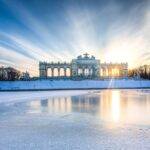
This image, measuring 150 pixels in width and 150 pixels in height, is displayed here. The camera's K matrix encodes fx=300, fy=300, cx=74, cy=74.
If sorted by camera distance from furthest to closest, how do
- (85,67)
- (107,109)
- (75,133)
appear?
(85,67), (107,109), (75,133)

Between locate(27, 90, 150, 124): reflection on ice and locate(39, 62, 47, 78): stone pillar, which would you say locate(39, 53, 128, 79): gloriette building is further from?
locate(27, 90, 150, 124): reflection on ice

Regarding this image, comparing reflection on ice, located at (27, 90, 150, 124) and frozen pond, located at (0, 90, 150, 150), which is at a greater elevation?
frozen pond, located at (0, 90, 150, 150)

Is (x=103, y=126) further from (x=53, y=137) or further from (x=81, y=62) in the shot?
(x=81, y=62)

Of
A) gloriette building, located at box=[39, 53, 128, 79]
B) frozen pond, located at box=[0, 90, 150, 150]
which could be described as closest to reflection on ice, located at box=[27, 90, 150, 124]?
frozen pond, located at box=[0, 90, 150, 150]

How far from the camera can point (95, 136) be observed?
10.3 m

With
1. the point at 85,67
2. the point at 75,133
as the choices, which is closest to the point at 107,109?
the point at 75,133

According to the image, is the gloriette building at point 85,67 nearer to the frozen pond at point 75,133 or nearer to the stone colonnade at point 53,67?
the stone colonnade at point 53,67

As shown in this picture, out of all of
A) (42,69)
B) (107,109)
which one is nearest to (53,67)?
(42,69)

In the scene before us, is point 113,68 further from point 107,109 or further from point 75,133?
point 75,133

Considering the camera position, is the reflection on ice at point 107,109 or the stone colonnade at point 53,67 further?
the stone colonnade at point 53,67

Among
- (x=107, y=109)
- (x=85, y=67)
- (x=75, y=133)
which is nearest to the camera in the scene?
(x=75, y=133)

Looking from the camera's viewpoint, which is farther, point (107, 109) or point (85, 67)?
point (85, 67)

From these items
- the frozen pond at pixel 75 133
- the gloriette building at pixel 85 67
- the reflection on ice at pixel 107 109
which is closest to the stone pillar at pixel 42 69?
the gloriette building at pixel 85 67

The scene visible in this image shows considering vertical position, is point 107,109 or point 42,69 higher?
point 42,69
